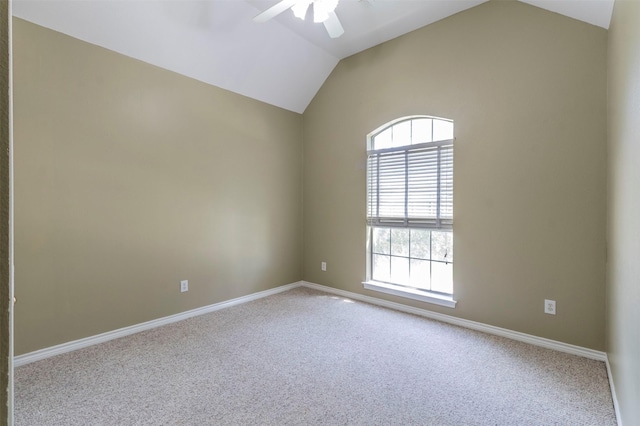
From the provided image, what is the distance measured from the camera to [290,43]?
11.6ft

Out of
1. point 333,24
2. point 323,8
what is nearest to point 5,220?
point 323,8

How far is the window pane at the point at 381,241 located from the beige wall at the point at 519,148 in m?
0.68

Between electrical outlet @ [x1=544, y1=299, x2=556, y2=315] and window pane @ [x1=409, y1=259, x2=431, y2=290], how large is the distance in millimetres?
1056

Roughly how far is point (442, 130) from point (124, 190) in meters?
3.20

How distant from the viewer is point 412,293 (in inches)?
134

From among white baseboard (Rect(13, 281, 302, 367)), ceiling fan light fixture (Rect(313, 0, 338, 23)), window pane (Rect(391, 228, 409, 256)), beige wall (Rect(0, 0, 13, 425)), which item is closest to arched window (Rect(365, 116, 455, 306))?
window pane (Rect(391, 228, 409, 256))

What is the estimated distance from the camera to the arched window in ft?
10.6

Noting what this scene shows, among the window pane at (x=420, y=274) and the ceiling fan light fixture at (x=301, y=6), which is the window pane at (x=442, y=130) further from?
the ceiling fan light fixture at (x=301, y=6)

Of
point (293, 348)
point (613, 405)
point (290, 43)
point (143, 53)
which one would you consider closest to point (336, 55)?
point (290, 43)

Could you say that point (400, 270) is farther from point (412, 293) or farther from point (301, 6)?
point (301, 6)

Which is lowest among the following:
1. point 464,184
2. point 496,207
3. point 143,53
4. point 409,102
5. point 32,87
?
point 496,207

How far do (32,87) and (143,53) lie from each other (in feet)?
3.05

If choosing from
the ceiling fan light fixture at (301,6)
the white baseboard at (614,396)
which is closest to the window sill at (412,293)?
the white baseboard at (614,396)

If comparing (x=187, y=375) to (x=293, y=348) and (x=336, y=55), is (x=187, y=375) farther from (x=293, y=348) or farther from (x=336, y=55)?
(x=336, y=55)
